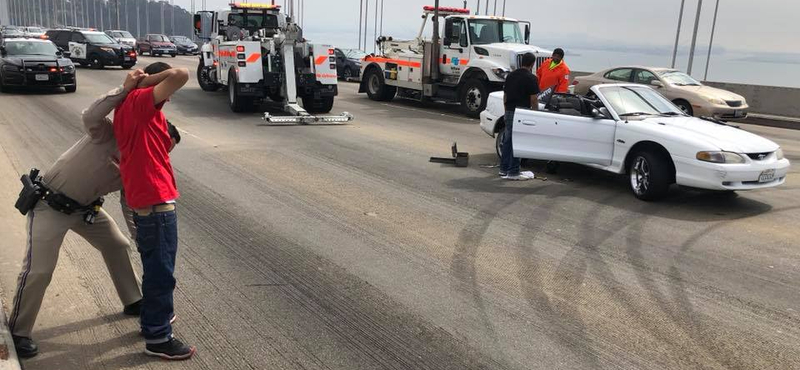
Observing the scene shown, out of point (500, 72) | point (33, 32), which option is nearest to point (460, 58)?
point (500, 72)

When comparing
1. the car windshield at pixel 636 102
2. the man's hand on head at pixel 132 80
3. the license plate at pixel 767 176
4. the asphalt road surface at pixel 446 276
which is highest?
the man's hand on head at pixel 132 80

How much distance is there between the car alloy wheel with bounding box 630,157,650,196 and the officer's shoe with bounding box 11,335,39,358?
268 inches

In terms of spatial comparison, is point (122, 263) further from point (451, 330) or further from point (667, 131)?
point (667, 131)

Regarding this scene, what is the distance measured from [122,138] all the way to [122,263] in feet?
3.70

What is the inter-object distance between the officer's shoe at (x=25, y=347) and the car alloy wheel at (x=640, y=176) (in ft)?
22.3

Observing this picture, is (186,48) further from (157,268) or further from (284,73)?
(157,268)

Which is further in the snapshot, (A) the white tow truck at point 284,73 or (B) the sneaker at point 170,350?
(A) the white tow truck at point 284,73

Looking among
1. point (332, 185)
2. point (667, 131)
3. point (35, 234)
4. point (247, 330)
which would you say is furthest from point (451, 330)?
point (667, 131)

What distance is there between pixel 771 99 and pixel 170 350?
22.0 meters

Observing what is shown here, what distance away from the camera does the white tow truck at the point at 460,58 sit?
16953mm

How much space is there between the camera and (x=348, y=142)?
1212 centimetres

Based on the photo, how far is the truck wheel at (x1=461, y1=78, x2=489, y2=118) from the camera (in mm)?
17031

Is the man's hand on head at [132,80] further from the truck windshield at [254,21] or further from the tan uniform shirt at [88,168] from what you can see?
the truck windshield at [254,21]

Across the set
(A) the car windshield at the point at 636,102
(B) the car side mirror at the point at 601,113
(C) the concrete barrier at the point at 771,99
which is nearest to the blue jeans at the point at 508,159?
(B) the car side mirror at the point at 601,113
